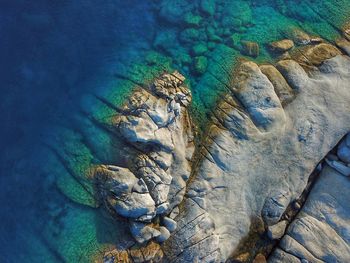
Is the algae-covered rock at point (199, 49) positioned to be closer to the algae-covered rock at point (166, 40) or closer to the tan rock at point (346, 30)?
the algae-covered rock at point (166, 40)

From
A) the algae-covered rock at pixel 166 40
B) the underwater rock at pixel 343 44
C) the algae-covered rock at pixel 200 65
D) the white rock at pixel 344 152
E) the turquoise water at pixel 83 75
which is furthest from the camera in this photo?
the underwater rock at pixel 343 44

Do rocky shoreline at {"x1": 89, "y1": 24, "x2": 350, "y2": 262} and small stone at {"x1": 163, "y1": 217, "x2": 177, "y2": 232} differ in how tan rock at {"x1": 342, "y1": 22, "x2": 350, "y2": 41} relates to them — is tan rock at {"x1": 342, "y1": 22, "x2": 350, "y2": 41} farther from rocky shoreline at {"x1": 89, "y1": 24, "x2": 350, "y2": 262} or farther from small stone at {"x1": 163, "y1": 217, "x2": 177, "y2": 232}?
small stone at {"x1": 163, "y1": 217, "x2": 177, "y2": 232}

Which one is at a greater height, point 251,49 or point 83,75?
point 251,49

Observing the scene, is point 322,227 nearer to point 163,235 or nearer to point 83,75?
point 163,235

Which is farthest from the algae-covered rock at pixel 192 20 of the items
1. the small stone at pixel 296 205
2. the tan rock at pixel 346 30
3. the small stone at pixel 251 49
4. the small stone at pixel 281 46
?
the small stone at pixel 296 205

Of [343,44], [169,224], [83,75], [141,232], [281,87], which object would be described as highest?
[343,44]

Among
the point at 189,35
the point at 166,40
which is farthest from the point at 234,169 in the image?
the point at 166,40
